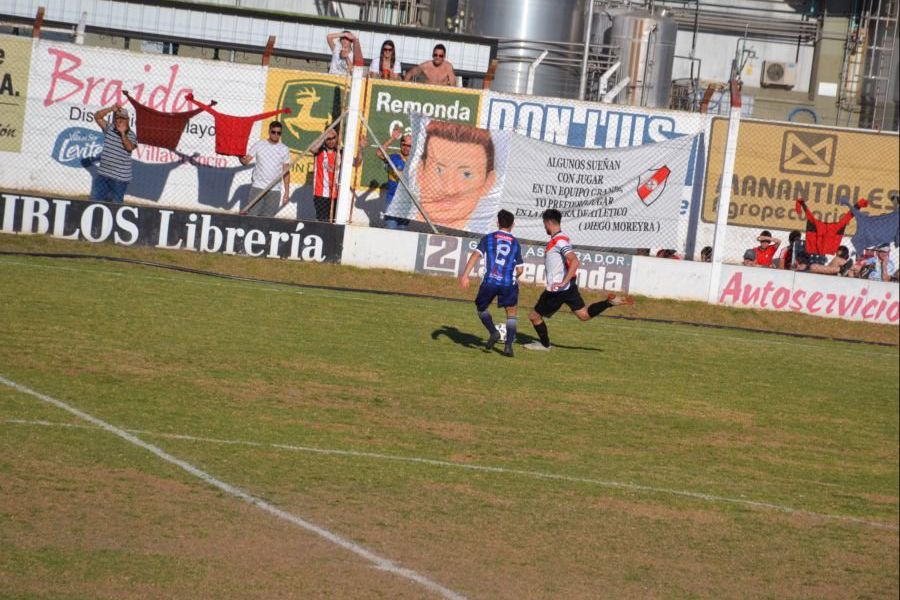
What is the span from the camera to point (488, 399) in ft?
43.5

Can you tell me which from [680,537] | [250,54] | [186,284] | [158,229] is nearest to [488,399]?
[680,537]

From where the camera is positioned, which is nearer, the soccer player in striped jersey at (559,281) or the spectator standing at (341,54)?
the soccer player in striped jersey at (559,281)

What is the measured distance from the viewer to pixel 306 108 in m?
23.1

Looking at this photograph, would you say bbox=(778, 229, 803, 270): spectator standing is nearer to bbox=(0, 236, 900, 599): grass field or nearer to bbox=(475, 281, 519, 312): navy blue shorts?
bbox=(0, 236, 900, 599): grass field

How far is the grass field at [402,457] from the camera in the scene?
8.16 m

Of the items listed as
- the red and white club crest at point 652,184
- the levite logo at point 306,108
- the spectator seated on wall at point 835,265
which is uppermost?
the levite logo at point 306,108

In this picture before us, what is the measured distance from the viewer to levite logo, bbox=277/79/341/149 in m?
23.0

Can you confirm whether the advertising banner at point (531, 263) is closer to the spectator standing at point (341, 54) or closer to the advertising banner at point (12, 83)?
the spectator standing at point (341, 54)

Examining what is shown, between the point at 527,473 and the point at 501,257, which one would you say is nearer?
the point at 527,473

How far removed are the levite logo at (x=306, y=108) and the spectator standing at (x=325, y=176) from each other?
3.90 ft

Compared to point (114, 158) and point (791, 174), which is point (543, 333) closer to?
point (114, 158)

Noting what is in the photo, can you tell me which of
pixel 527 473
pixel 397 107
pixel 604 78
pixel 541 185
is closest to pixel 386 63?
pixel 397 107

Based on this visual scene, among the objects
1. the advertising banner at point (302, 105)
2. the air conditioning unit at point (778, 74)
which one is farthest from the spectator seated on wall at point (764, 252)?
the air conditioning unit at point (778, 74)

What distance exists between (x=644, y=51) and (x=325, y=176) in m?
12.5
